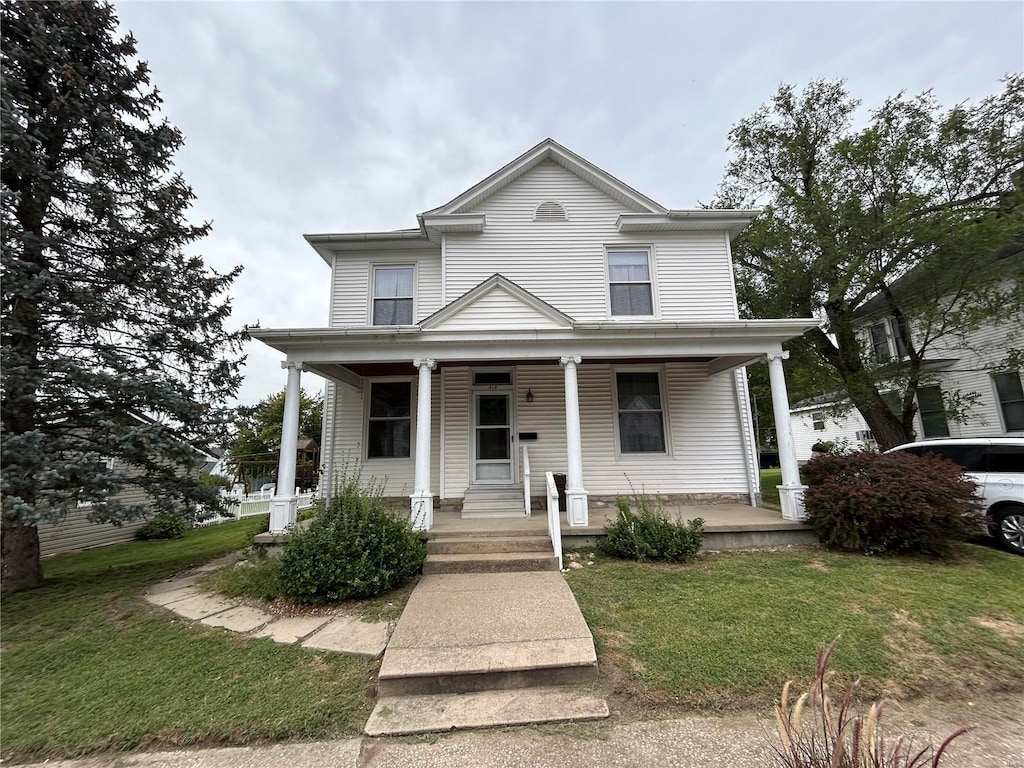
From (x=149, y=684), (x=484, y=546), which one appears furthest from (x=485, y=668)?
(x=149, y=684)

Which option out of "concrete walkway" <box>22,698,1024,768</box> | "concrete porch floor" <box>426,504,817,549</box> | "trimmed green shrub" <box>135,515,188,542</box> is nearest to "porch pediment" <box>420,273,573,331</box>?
"concrete porch floor" <box>426,504,817,549</box>

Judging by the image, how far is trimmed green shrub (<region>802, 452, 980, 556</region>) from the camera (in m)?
5.32

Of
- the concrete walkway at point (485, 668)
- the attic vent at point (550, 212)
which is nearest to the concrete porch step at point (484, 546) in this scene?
the concrete walkway at point (485, 668)

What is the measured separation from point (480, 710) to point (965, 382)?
17.0 m

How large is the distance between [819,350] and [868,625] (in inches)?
378

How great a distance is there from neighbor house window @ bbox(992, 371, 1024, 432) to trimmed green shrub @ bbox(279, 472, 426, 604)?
16490 mm

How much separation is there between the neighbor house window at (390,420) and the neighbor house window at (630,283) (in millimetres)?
4992

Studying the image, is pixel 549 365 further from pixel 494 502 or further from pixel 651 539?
pixel 651 539

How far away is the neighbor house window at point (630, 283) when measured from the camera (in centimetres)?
873

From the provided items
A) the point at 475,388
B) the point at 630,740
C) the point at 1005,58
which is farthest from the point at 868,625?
the point at 1005,58

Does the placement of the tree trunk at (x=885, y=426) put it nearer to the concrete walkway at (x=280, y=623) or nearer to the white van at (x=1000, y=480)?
the white van at (x=1000, y=480)

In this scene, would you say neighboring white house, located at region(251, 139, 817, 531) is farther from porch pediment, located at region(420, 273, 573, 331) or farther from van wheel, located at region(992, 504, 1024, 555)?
van wheel, located at region(992, 504, 1024, 555)

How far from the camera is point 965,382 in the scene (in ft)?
39.2

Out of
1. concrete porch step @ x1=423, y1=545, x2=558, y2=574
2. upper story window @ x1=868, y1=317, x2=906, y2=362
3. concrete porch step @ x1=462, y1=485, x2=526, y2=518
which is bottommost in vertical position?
concrete porch step @ x1=423, y1=545, x2=558, y2=574
